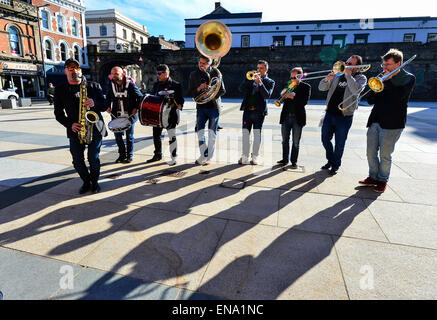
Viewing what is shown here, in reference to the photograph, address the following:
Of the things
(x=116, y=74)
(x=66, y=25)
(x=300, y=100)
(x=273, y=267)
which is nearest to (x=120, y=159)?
(x=116, y=74)

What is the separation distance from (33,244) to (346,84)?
5531 millimetres

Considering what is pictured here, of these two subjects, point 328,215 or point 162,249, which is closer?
Result: point 162,249

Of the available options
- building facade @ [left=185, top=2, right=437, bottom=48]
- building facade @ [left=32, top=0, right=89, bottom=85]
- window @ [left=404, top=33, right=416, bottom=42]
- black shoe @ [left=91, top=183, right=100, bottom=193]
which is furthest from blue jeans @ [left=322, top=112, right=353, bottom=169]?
window @ [left=404, top=33, right=416, bottom=42]

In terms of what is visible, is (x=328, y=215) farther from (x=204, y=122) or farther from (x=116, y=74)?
(x=116, y=74)

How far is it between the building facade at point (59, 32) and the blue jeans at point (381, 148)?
3612 centimetres

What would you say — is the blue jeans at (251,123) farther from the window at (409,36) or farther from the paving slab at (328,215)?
the window at (409,36)

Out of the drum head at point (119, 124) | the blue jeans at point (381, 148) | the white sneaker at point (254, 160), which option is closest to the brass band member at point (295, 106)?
the white sneaker at point (254, 160)

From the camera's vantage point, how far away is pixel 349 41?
35688 millimetres

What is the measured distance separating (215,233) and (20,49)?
35.2 meters

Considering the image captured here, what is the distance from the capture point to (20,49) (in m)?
27.2

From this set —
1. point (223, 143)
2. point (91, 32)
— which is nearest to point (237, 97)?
point (223, 143)

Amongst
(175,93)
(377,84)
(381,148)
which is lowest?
(381,148)

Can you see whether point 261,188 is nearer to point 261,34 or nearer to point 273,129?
point 273,129

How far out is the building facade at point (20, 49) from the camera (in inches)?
995
